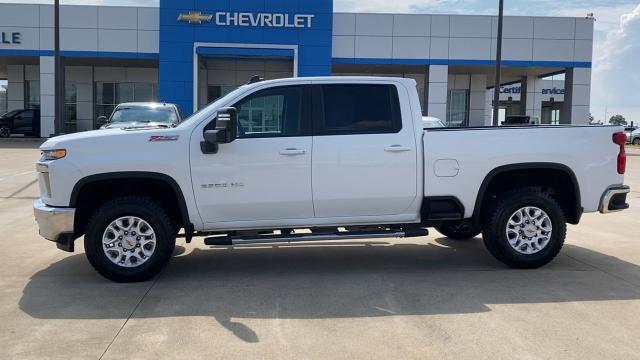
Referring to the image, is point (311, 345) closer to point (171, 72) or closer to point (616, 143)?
point (616, 143)

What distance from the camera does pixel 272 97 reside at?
247 inches

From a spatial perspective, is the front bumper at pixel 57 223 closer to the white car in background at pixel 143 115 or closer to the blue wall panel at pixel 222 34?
the white car in background at pixel 143 115

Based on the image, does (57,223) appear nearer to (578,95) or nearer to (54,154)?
(54,154)

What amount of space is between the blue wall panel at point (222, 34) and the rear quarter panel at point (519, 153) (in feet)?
81.1

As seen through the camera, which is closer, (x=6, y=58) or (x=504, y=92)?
(x=6, y=58)

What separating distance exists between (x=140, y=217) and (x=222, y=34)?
2554 cm

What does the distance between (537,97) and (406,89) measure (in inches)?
1589

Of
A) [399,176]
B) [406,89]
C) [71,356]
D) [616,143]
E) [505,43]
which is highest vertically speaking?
[505,43]

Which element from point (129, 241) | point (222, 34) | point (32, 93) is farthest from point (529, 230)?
point (32, 93)

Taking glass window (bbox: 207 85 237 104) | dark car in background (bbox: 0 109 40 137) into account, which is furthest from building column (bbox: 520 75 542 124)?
dark car in background (bbox: 0 109 40 137)

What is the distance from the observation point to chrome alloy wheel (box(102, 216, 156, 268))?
19.5 feet

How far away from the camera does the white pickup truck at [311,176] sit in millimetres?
5887

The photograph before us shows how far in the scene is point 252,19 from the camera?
2998cm

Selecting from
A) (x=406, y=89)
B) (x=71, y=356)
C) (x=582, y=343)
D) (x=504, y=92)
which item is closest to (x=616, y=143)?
(x=406, y=89)
